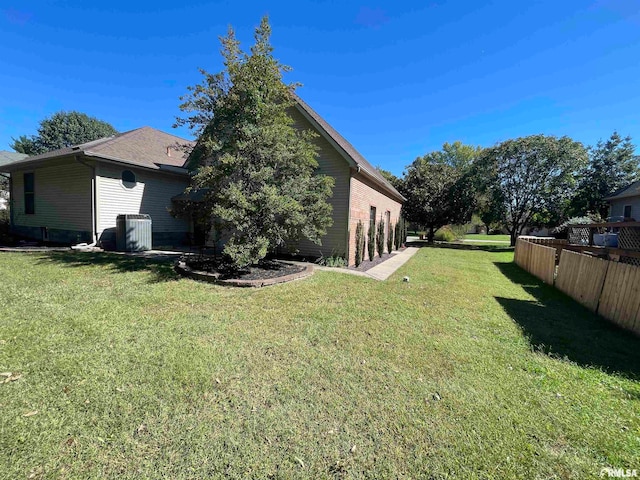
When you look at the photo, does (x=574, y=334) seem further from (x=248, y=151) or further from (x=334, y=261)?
(x=248, y=151)

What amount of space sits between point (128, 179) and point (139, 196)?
83cm

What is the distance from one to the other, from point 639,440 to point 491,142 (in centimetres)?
2685

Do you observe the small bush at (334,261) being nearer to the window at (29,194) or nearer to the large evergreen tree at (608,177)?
the window at (29,194)

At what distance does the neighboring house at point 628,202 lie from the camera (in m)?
17.8

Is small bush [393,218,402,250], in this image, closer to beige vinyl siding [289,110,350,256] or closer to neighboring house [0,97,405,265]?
neighboring house [0,97,405,265]

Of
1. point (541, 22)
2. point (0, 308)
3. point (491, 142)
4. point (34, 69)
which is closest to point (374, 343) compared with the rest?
point (0, 308)

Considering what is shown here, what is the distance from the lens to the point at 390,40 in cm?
1071

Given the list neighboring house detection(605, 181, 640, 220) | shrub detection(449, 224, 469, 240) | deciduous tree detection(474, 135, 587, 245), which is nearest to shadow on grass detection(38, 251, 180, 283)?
deciduous tree detection(474, 135, 587, 245)

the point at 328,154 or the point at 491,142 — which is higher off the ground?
the point at 491,142

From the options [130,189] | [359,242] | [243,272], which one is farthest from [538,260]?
[130,189]

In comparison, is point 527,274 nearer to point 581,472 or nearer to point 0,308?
point 581,472

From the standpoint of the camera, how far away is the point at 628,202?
18.9 meters

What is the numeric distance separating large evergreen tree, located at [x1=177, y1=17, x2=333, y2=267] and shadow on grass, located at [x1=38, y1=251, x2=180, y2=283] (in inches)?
79.3

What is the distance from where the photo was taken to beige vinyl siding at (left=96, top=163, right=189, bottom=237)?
1063 cm
